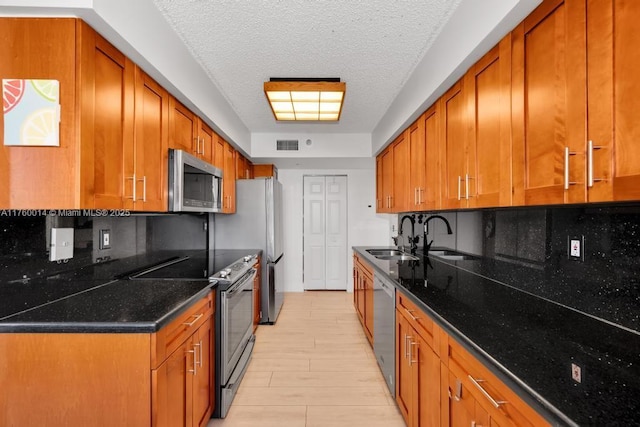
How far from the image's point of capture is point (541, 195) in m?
1.22

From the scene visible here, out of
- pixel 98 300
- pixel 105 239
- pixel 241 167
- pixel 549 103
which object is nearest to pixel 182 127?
pixel 105 239

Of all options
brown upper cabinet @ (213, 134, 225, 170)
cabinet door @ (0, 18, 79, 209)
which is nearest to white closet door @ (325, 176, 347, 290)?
brown upper cabinet @ (213, 134, 225, 170)

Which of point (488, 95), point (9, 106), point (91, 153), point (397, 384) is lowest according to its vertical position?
point (397, 384)

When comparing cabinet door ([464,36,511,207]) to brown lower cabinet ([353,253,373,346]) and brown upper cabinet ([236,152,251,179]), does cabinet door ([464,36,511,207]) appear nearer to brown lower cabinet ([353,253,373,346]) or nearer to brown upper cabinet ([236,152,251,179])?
brown lower cabinet ([353,253,373,346])

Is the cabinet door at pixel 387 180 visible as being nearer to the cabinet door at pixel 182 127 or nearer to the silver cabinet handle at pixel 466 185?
the silver cabinet handle at pixel 466 185

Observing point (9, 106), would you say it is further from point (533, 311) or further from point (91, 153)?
point (533, 311)

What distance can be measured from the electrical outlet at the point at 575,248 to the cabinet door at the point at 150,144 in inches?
87.7

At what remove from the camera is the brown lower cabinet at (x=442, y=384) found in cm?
93

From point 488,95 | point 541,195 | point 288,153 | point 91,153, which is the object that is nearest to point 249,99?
point 288,153

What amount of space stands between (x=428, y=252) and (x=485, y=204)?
1618 mm

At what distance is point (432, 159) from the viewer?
7.98 ft

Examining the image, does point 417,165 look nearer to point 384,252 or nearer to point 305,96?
point 305,96

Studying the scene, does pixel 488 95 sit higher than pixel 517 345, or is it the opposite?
pixel 488 95

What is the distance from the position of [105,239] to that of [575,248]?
259 centimetres
